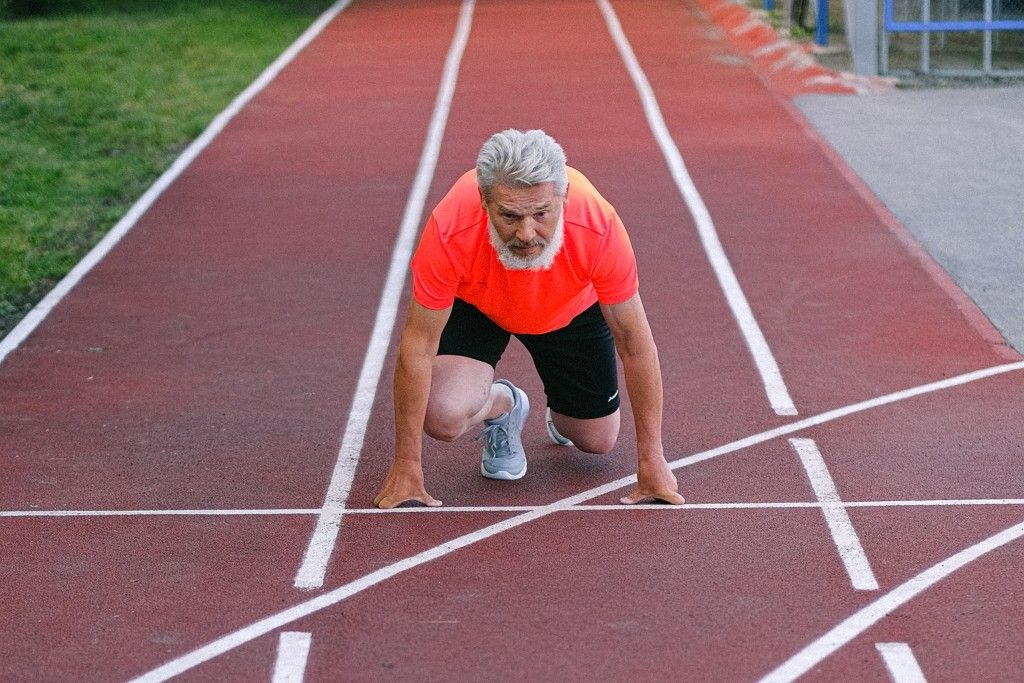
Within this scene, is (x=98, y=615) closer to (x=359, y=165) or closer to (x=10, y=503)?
(x=10, y=503)

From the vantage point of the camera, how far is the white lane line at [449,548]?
5.01 meters

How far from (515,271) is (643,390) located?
718mm

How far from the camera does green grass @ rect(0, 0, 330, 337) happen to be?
11.8 m

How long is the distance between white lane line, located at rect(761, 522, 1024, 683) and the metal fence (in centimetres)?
1257

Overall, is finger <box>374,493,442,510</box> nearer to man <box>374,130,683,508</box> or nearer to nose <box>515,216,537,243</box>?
man <box>374,130,683,508</box>

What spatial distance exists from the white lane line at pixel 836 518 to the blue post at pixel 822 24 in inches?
534

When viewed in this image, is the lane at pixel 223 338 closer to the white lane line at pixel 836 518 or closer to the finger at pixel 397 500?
the finger at pixel 397 500

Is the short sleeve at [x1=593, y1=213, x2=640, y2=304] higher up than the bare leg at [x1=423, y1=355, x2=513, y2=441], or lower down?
higher up

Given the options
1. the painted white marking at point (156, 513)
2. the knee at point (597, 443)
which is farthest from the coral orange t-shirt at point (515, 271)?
the painted white marking at point (156, 513)

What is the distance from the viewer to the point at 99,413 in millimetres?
7617

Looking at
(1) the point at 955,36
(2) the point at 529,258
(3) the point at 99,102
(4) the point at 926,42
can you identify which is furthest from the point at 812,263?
(3) the point at 99,102

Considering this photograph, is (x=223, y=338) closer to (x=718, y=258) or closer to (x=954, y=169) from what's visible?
(x=718, y=258)

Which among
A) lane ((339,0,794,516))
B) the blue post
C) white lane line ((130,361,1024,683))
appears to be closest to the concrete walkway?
white lane line ((130,361,1024,683))

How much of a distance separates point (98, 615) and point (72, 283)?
5316mm
